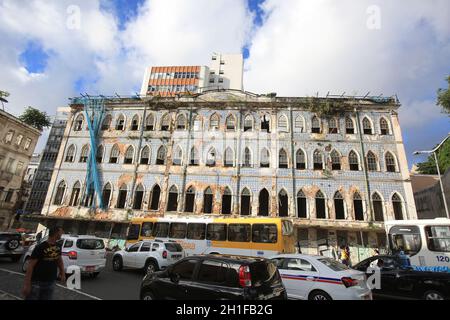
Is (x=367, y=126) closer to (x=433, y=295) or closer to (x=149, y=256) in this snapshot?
(x=433, y=295)

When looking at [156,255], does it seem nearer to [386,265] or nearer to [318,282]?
[318,282]

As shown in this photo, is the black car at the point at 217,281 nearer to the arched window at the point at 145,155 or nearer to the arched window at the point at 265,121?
the arched window at the point at 145,155

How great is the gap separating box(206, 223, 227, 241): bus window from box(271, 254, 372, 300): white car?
6.68 metres

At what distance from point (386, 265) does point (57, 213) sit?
2489cm

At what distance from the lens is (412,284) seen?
8094 mm

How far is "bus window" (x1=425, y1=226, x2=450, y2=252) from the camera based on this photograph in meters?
10.8

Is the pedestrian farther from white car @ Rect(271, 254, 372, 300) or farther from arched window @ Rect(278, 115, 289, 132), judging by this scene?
arched window @ Rect(278, 115, 289, 132)

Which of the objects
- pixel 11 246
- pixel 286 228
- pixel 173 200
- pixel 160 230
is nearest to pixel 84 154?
pixel 173 200

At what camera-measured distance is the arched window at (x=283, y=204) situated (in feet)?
64.4

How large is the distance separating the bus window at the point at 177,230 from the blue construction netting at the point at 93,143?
9626 millimetres

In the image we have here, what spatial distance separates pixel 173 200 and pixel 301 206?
10945 millimetres

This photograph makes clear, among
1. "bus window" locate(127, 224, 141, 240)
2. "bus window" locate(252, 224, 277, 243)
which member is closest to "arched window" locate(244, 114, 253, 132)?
"bus window" locate(252, 224, 277, 243)

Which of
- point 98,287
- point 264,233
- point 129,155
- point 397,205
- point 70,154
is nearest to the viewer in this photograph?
point 98,287
